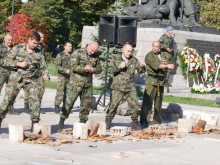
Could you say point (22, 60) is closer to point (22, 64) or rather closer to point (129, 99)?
point (22, 64)

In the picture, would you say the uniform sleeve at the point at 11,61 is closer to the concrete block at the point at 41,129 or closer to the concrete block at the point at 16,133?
the concrete block at the point at 41,129

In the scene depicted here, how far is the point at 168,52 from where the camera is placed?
2297 cm

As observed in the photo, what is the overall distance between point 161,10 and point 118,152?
16.9 metres

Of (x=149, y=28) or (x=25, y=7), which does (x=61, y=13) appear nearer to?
(x=25, y=7)

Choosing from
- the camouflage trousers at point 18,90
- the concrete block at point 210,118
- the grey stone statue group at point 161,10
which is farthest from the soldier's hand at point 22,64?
the grey stone statue group at point 161,10

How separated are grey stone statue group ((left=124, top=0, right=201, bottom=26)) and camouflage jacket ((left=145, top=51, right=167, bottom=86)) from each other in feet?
38.4

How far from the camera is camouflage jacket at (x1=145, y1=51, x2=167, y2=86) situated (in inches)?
642

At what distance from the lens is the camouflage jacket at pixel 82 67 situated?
1410cm

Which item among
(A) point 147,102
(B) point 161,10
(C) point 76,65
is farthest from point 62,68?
(B) point 161,10

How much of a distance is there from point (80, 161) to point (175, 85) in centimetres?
1688

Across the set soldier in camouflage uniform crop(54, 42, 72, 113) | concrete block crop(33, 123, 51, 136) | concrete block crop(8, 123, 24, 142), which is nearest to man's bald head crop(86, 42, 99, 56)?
concrete block crop(33, 123, 51, 136)

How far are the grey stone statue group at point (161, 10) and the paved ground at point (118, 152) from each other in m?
14.1

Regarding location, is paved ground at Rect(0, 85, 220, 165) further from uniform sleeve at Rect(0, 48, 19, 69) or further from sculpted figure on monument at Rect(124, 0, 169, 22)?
sculpted figure on monument at Rect(124, 0, 169, 22)

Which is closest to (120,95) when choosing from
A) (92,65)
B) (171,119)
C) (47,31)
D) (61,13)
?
(92,65)
